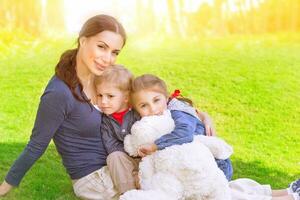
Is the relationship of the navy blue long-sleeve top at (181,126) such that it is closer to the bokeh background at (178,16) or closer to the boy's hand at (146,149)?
the boy's hand at (146,149)

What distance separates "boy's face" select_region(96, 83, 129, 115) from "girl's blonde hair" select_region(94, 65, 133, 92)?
20 millimetres

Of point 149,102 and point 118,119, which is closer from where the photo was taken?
point 149,102

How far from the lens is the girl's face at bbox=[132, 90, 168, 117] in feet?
11.4

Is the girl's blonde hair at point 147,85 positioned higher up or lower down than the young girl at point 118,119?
higher up

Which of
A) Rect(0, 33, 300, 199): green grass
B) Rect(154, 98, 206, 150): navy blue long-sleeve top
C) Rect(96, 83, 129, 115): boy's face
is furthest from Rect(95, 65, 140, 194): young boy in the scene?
Rect(0, 33, 300, 199): green grass

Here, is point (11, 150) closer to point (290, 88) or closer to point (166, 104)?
point (166, 104)

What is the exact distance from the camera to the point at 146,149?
3396 millimetres

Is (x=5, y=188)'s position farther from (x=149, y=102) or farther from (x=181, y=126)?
(x=181, y=126)

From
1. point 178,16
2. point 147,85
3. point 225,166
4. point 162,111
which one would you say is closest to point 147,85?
point 147,85

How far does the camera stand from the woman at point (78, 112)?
3.45 metres

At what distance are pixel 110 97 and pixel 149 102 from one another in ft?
0.76

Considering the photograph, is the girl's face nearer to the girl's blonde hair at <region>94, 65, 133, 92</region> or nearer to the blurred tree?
the girl's blonde hair at <region>94, 65, 133, 92</region>

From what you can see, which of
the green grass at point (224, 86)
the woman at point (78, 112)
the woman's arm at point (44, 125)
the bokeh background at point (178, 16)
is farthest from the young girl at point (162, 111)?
the bokeh background at point (178, 16)

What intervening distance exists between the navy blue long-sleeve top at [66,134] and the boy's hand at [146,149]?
0.32 meters
